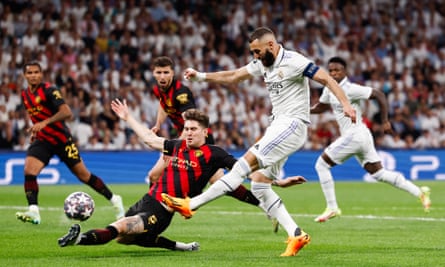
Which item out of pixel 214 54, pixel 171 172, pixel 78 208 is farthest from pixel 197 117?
pixel 214 54

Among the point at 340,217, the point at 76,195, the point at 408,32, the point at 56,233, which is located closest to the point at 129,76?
the point at 408,32

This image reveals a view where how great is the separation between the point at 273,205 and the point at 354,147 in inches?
184

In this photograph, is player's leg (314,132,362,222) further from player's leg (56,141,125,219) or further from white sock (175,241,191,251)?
white sock (175,241,191,251)

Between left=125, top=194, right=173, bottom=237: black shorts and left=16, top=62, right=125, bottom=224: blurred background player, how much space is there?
4147 mm

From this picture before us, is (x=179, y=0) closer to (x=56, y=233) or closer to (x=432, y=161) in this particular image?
(x=432, y=161)

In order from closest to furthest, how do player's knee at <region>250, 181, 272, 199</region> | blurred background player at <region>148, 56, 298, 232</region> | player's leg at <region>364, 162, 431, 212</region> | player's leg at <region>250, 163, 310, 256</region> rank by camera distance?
player's leg at <region>250, 163, 310, 256</region> → player's knee at <region>250, 181, 272, 199</region> → blurred background player at <region>148, 56, 298, 232</region> → player's leg at <region>364, 162, 431, 212</region>

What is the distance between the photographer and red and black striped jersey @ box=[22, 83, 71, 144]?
14430 mm

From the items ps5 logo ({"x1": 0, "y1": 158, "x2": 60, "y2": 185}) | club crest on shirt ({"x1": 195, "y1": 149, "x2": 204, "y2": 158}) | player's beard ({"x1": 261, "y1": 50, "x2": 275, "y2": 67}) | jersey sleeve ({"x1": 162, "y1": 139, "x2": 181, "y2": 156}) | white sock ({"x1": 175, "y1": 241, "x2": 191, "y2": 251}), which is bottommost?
ps5 logo ({"x1": 0, "y1": 158, "x2": 60, "y2": 185})

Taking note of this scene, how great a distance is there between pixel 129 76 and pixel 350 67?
7519mm

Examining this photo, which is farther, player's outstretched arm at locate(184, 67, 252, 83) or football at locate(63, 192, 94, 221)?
player's outstretched arm at locate(184, 67, 252, 83)

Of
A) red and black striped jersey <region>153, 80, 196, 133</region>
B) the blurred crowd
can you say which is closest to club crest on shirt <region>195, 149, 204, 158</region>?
red and black striped jersey <region>153, 80, 196, 133</region>

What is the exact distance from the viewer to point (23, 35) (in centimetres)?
2741

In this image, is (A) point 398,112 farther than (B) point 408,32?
No

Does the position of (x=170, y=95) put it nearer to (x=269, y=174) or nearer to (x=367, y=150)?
(x=269, y=174)
